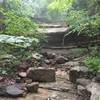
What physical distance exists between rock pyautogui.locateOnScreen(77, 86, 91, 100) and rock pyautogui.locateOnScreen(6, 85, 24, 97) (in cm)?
139

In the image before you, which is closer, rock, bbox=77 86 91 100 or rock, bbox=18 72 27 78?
rock, bbox=77 86 91 100

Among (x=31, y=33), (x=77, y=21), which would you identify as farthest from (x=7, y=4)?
(x=77, y=21)

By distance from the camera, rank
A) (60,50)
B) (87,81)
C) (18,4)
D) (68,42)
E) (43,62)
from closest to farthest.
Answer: (87,81), (43,62), (18,4), (60,50), (68,42)

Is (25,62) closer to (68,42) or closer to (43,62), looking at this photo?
(43,62)

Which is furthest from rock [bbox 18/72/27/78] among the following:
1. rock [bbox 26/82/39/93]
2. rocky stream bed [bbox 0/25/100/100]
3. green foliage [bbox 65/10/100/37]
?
green foliage [bbox 65/10/100/37]

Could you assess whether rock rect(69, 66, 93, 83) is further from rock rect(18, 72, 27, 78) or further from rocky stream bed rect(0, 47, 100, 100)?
rock rect(18, 72, 27, 78)

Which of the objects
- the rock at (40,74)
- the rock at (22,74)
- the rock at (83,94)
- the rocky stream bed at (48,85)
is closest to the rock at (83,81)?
the rocky stream bed at (48,85)

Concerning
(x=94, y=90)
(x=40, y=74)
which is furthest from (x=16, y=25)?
(x=94, y=90)

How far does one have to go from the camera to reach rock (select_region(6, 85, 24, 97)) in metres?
5.92

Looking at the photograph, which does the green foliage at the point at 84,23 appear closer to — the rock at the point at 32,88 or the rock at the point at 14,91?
the rock at the point at 32,88

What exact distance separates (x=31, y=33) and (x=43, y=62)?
4.61 ft

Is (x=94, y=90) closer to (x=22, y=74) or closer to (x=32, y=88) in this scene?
(x=32, y=88)

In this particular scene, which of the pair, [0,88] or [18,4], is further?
[18,4]

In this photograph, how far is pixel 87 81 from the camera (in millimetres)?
6730
